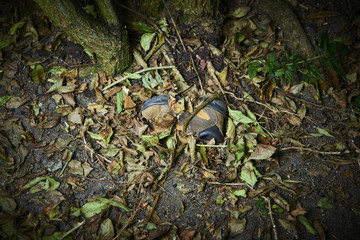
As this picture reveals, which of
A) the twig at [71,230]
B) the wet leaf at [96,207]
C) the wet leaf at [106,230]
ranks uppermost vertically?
the wet leaf at [96,207]

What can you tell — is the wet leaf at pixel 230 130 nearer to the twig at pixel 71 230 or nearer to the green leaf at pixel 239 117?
the green leaf at pixel 239 117

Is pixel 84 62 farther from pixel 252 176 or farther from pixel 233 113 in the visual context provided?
pixel 252 176

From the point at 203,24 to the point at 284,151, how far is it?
154 centimetres

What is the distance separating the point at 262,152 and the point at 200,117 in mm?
636

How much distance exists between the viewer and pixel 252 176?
2.01 m

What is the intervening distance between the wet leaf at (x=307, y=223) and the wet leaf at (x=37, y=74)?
268cm

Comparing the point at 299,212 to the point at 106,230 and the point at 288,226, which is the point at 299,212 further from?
the point at 106,230

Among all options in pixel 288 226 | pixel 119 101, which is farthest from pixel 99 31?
pixel 288 226

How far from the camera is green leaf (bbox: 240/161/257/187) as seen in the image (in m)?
1.99

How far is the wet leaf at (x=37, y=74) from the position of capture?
2238mm

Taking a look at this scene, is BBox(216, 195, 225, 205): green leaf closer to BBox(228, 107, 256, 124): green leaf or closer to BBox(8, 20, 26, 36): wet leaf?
BBox(228, 107, 256, 124): green leaf

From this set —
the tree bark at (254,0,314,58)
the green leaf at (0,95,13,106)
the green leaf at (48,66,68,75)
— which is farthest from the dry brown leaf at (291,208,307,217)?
the green leaf at (0,95,13,106)

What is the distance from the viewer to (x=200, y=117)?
2096mm

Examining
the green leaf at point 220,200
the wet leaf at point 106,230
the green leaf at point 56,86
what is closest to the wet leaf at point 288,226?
the green leaf at point 220,200
